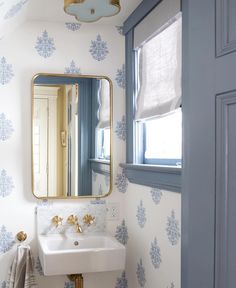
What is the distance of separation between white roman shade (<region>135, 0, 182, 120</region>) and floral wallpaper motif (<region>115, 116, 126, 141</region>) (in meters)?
0.21

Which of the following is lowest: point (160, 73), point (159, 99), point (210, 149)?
point (210, 149)

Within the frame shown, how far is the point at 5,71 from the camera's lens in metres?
2.46

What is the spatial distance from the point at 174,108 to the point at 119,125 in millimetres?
769

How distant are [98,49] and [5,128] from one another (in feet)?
2.60

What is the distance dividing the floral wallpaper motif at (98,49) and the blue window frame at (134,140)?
0.15 m

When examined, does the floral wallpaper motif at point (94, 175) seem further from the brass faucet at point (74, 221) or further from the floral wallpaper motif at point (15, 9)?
the floral wallpaper motif at point (15, 9)

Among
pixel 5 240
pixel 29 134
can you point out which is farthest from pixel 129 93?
pixel 5 240

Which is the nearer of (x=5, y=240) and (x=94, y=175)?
(x=5, y=240)

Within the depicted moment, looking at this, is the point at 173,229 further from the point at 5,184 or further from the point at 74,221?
the point at 5,184

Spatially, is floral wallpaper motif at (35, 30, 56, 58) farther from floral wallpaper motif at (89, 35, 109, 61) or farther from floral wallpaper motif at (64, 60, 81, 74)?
floral wallpaper motif at (89, 35, 109, 61)

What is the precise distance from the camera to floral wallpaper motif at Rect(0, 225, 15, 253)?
245cm

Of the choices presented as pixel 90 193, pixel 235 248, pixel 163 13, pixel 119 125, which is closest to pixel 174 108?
pixel 163 13

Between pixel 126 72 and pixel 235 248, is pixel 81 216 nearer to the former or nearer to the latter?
pixel 126 72

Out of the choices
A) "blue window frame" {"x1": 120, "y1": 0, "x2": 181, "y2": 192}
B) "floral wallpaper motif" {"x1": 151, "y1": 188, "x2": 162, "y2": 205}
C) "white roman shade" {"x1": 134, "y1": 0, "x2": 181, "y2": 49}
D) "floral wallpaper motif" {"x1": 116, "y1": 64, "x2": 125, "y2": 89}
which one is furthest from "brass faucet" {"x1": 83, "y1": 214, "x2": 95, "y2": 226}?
"white roman shade" {"x1": 134, "y1": 0, "x2": 181, "y2": 49}
